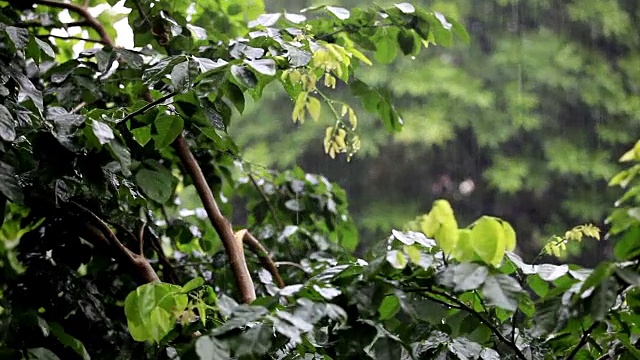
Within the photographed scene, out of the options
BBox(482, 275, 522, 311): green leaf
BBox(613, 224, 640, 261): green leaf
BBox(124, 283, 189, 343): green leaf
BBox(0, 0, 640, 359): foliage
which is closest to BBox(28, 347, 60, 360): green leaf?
BBox(0, 0, 640, 359): foliage

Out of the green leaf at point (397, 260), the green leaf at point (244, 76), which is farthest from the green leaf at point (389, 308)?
the green leaf at point (244, 76)

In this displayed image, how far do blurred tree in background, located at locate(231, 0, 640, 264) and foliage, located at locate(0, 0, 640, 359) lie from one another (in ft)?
12.2

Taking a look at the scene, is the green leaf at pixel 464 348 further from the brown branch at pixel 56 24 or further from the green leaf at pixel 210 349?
the brown branch at pixel 56 24

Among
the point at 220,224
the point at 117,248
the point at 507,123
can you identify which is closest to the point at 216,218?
the point at 220,224

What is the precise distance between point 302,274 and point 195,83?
65cm

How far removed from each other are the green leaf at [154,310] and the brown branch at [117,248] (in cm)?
Answer: 22

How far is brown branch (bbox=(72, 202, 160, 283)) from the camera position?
3.01ft

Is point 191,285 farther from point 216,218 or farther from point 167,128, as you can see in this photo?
point 216,218

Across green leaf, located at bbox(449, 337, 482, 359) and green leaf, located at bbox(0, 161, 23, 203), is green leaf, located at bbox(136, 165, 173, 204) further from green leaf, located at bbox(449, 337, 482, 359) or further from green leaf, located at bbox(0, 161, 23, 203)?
green leaf, located at bbox(449, 337, 482, 359)

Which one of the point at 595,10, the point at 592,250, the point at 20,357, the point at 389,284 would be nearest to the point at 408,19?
the point at 389,284

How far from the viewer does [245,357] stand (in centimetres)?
64

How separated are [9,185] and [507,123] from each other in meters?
4.53

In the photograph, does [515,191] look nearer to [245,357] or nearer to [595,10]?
[595,10]

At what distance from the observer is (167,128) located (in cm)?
80
